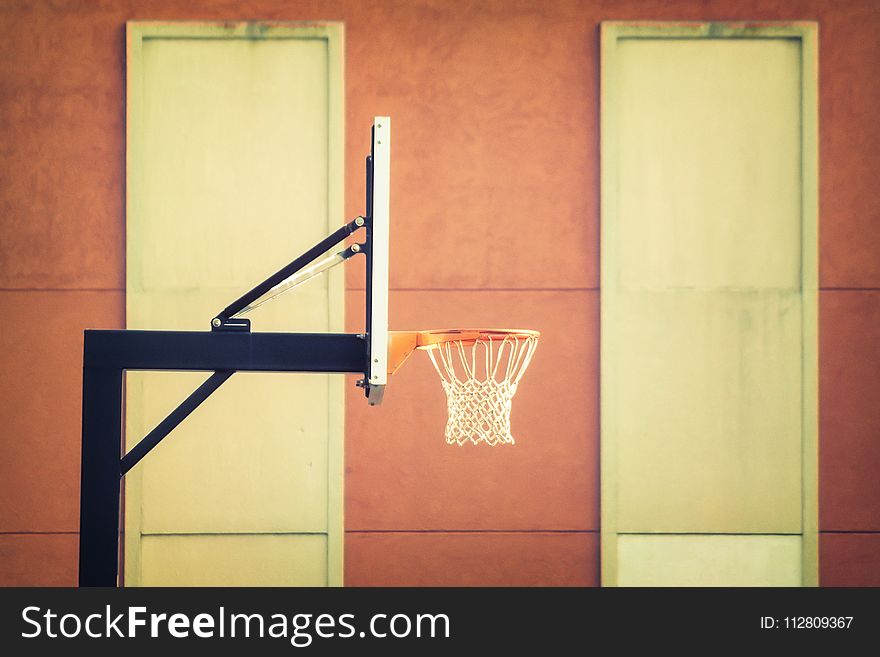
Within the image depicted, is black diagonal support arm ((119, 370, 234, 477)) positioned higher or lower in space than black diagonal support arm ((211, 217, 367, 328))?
lower

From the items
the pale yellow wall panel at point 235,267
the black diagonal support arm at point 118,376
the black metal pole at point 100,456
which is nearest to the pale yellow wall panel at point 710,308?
the pale yellow wall panel at point 235,267

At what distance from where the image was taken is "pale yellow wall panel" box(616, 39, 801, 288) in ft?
15.2

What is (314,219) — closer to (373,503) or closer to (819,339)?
(373,503)

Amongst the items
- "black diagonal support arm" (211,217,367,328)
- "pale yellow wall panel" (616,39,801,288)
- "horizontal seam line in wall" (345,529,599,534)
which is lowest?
"horizontal seam line in wall" (345,529,599,534)

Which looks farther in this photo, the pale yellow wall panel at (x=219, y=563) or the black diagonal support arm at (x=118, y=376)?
the pale yellow wall panel at (x=219, y=563)

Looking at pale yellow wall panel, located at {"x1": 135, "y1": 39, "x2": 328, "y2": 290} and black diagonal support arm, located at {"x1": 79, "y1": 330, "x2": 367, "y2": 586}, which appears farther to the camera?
pale yellow wall panel, located at {"x1": 135, "y1": 39, "x2": 328, "y2": 290}

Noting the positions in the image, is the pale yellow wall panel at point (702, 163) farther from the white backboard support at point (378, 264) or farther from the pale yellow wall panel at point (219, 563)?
the pale yellow wall panel at point (219, 563)

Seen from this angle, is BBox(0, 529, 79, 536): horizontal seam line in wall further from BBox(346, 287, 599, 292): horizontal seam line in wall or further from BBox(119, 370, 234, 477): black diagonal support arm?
BBox(346, 287, 599, 292): horizontal seam line in wall

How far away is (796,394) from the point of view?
4.66 m

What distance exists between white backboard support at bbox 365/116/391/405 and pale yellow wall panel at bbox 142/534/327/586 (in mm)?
2188

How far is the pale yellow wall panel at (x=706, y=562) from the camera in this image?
4.62 m

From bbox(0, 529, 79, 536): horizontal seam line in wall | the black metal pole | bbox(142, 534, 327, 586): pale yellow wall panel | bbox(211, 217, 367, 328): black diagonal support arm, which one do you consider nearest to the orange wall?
bbox(0, 529, 79, 536): horizontal seam line in wall

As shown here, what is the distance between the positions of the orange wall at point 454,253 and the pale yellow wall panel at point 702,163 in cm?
20

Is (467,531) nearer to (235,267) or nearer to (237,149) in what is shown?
(235,267)
